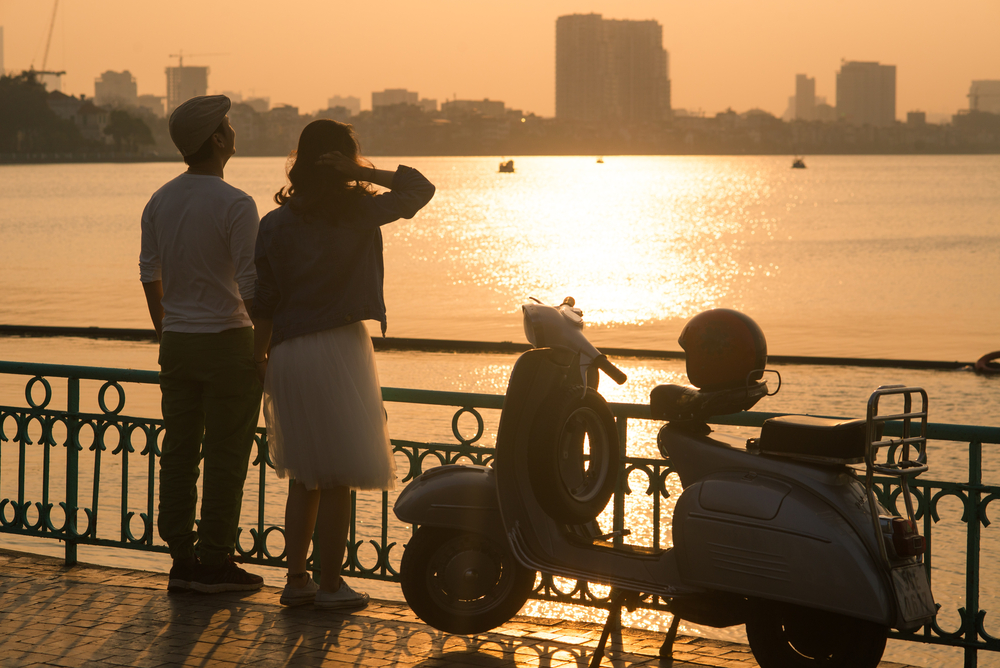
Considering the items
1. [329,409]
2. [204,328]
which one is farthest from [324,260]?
[204,328]

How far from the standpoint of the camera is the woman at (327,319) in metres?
4.27

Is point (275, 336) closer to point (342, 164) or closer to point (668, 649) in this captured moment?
point (342, 164)

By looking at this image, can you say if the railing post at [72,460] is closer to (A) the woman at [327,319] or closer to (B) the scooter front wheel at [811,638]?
(A) the woman at [327,319]

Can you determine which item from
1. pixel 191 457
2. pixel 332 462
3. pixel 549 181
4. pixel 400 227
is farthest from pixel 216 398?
pixel 549 181

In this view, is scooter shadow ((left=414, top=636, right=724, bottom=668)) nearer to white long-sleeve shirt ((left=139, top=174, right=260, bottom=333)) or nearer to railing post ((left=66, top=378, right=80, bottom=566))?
white long-sleeve shirt ((left=139, top=174, right=260, bottom=333))

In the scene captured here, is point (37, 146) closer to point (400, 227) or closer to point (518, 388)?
point (400, 227)

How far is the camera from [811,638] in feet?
11.9

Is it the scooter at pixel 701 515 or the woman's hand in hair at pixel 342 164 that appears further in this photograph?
the woman's hand in hair at pixel 342 164

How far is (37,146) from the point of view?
7800 inches

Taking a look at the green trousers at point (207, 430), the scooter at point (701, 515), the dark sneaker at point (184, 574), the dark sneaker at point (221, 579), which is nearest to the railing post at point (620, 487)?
the scooter at point (701, 515)

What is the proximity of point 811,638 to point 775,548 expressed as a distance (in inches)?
14.6

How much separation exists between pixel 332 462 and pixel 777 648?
1780 millimetres

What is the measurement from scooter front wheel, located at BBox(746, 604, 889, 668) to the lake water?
9.97ft

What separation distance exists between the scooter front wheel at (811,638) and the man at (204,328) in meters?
2.17
